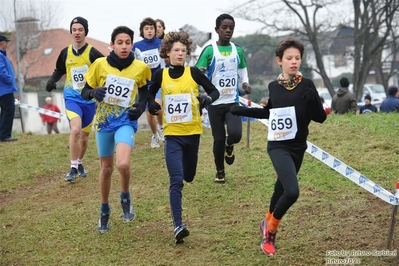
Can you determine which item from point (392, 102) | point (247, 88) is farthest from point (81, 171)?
point (392, 102)

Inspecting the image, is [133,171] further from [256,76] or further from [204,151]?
[256,76]

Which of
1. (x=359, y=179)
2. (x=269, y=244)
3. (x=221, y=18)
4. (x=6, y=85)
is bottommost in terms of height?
(x=269, y=244)

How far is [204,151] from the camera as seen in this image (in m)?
11.7

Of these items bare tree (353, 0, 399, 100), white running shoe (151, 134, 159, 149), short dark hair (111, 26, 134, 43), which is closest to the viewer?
short dark hair (111, 26, 134, 43)

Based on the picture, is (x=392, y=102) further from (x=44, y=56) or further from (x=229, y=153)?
(x=44, y=56)

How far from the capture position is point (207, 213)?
7559 millimetres

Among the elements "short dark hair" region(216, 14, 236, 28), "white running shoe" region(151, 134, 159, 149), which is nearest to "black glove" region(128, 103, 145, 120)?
"short dark hair" region(216, 14, 236, 28)

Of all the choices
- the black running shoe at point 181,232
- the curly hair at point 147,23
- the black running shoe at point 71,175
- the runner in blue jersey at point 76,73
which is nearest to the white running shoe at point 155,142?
the curly hair at point 147,23

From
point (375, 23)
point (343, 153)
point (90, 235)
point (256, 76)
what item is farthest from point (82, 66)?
point (256, 76)

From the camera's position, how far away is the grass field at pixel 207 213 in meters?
6.14

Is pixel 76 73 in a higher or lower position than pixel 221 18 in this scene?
lower

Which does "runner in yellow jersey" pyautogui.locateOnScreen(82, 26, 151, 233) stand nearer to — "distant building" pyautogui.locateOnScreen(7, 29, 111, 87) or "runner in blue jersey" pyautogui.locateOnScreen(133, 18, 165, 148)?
"runner in blue jersey" pyautogui.locateOnScreen(133, 18, 165, 148)

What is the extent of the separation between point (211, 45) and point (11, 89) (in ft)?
21.2

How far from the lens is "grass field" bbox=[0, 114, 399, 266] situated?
20.2 ft
